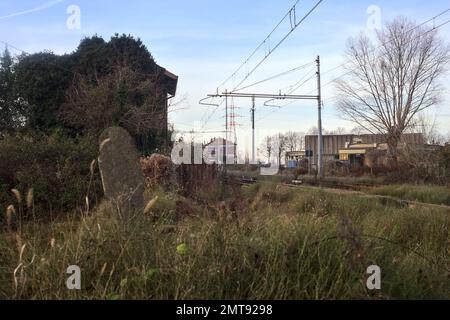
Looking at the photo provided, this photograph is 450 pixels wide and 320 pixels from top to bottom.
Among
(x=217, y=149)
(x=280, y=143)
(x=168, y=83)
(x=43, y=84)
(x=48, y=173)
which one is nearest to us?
(x=48, y=173)

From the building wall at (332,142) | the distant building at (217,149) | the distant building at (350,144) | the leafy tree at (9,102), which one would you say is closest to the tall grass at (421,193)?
the distant building at (350,144)

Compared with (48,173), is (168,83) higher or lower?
higher

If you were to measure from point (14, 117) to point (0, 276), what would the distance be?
24.6 metres

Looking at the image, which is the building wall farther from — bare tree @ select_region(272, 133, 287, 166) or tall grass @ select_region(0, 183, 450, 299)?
tall grass @ select_region(0, 183, 450, 299)

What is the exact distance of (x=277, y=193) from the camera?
17.1 m

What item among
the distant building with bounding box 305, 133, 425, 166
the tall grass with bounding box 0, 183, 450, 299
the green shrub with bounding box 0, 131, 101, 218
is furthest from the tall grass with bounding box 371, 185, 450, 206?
the tall grass with bounding box 0, 183, 450, 299

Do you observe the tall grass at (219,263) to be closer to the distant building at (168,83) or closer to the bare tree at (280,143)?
the distant building at (168,83)

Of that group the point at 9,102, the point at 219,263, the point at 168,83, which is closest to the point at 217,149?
the point at 168,83

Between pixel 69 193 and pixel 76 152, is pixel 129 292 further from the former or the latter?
pixel 76 152

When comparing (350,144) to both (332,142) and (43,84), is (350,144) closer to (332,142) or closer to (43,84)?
(332,142)

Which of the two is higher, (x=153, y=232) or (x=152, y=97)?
(x=152, y=97)

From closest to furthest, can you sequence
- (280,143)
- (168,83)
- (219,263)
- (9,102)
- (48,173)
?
(219,263)
(48,173)
(9,102)
(168,83)
(280,143)
